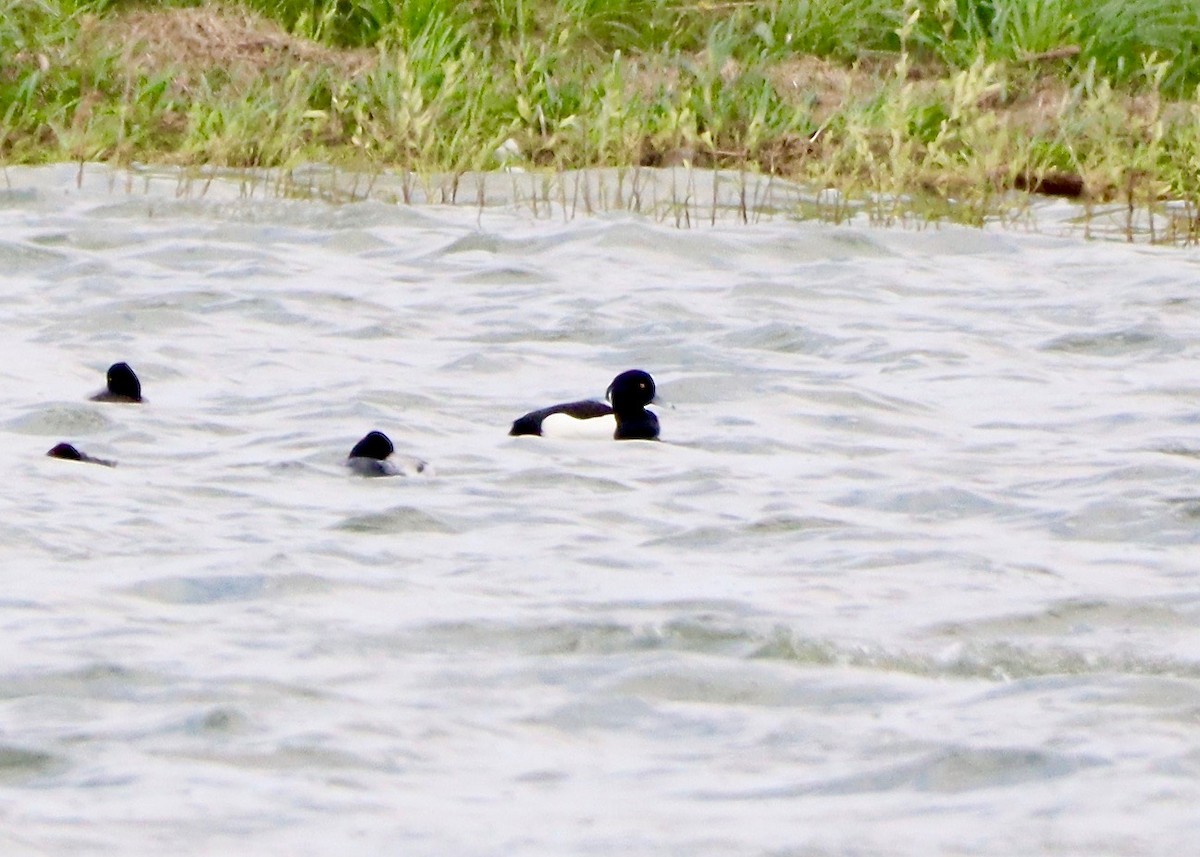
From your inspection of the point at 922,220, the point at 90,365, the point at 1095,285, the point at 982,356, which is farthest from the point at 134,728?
the point at 922,220

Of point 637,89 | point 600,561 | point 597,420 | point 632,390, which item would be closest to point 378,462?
point 597,420

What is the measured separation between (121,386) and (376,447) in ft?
4.92

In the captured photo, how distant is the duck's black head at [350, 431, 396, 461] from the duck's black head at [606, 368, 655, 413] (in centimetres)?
118

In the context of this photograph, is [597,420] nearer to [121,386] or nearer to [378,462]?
[378,462]

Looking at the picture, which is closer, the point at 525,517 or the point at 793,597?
the point at 793,597

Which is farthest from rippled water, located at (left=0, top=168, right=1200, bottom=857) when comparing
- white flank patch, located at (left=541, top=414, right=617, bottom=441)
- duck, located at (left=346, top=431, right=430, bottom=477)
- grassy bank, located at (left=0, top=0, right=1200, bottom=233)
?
grassy bank, located at (left=0, top=0, right=1200, bottom=233)

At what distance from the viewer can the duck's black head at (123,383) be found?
25.8 feet

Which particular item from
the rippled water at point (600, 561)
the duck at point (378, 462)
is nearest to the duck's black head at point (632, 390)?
the rippled water at point (600, 561)

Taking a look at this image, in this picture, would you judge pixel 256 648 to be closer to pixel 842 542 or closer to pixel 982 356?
pixel 842 542

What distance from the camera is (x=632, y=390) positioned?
790 cm

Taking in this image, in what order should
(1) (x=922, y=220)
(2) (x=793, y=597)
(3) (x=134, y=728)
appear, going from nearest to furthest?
1. (3) (x=134, y=728)
2. (2) (x=793, y=597)
3. (1) (x=922, y=220)

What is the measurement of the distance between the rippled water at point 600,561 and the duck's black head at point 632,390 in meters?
0.19

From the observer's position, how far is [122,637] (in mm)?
4742

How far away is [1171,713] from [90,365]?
5557mm
